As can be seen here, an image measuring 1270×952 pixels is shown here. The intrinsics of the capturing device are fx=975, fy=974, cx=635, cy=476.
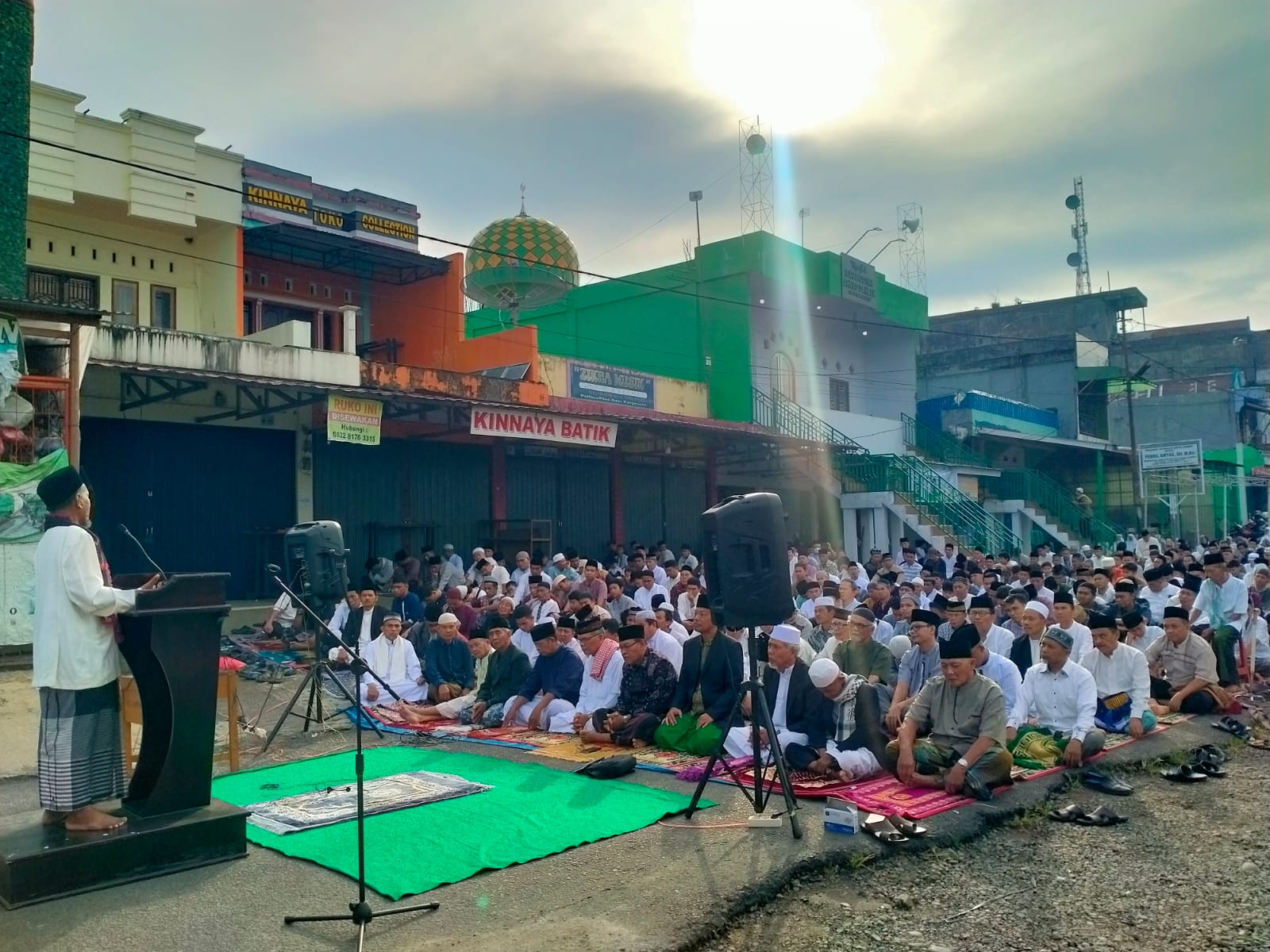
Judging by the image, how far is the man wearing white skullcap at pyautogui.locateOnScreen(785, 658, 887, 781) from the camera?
6.37 metres

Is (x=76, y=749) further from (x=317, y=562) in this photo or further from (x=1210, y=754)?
(x=1210, y=754)

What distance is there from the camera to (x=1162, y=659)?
8.99 m

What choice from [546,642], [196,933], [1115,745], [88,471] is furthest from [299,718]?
[1115,745]

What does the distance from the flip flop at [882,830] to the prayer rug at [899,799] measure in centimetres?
18

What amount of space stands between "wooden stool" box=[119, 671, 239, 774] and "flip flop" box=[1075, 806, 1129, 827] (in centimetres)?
496

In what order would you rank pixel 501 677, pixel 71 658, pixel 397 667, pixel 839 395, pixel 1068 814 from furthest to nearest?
pixel 839 395 < pixel 397 667 < pixel 501 677 < pixel 1068 814 < pixel 71 658

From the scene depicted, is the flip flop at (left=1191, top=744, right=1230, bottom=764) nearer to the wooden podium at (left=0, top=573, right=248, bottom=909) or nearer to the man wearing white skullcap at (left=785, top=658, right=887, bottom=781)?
the man wearing white skullcap at (left=785, top=658, right=887, bottom=781)

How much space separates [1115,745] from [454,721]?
5.64 metres

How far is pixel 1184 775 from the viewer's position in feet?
21.7

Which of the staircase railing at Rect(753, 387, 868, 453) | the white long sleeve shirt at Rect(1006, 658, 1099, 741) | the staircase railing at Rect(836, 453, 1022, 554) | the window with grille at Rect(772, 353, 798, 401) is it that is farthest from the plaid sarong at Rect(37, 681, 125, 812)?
the window with grille at Rect(772, 353, 798, 401)

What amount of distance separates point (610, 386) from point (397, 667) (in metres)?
11.2

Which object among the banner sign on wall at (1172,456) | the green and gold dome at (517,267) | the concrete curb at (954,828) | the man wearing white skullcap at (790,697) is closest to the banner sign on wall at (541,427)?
the green and gold dome at (517,267)

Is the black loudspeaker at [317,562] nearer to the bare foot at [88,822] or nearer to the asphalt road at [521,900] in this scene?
the asphalt road at [521,900]

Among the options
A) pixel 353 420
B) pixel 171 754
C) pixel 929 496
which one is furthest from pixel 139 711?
pixel 929 496
